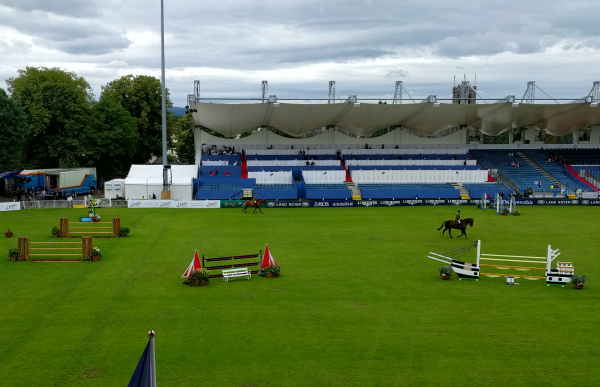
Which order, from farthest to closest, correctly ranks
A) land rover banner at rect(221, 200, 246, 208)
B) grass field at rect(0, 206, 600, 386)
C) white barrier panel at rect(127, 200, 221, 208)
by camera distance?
land rover banner at rect(221, 200, 246, 208) → white barrier panel at rect(127, 200, 221, 208) → grass field at rect(0, 206, 600, 386)

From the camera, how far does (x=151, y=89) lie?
2694 inches

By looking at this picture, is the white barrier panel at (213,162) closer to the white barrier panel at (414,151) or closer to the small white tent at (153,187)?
the small white tent at (153,187)

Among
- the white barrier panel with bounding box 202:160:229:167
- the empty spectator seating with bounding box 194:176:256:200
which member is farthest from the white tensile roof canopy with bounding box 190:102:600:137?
the empty spectator seating with bounding box 194:176:256:200

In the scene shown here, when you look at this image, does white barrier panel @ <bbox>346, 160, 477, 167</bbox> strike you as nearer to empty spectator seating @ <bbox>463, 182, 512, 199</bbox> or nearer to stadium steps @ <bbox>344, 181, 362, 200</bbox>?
stadium steps @ <bbox>344, 181, 362, 200</bbox>

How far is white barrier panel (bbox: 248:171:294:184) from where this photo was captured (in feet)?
168

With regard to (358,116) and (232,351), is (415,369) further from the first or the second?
(358,116)

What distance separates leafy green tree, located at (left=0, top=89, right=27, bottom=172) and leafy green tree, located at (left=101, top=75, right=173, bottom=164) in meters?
20.7

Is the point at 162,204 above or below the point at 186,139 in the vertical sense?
below

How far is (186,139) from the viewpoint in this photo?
246 ft

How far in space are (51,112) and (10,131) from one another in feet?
27.0

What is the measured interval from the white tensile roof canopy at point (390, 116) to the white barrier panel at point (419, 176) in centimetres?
632

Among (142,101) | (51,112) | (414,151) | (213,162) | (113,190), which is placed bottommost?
(113,190)

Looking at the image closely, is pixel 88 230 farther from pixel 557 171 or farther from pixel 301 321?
pixel 557 171

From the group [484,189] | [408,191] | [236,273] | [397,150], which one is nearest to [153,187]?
[408,191]
